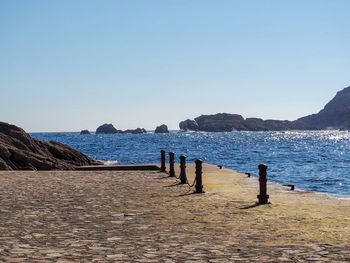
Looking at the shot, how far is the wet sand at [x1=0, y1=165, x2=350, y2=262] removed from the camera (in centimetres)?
787

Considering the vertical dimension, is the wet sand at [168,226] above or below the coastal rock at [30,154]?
below

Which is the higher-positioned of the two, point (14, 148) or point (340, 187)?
point (14, 148)

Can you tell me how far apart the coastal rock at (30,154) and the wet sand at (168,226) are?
12659 mm

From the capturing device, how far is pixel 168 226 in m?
10.4

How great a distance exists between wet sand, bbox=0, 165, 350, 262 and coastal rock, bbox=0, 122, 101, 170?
12.7 meters

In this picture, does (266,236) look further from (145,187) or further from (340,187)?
(340,187)

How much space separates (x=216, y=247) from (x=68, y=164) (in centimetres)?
2620

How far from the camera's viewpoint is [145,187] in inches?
729

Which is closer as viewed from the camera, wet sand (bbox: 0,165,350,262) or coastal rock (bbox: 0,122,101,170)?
wet sand (bbox: 0,165,350,262)

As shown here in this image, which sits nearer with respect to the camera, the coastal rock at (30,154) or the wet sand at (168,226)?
the wet sand at (168,226)

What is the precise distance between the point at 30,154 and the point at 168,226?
2270 cm

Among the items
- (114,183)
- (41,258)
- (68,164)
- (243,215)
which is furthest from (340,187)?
(41,258)

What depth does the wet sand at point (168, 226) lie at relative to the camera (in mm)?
7867

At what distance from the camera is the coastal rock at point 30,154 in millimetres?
30188
